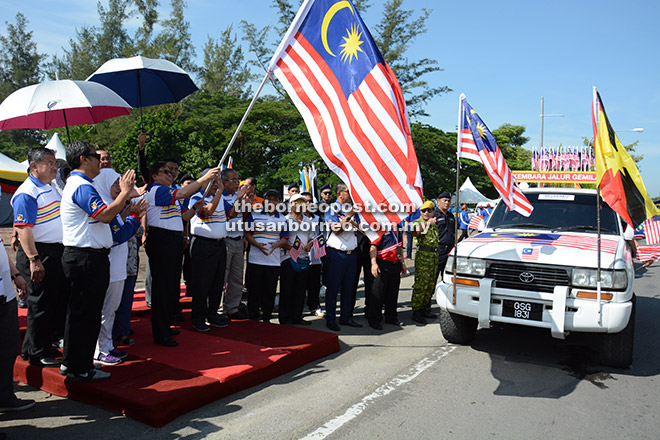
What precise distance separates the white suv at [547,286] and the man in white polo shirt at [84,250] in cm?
375

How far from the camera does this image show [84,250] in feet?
13.3

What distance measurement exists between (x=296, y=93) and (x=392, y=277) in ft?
10.9

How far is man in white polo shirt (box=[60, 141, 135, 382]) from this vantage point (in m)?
3.99

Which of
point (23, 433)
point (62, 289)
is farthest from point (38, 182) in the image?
point (23, 433)

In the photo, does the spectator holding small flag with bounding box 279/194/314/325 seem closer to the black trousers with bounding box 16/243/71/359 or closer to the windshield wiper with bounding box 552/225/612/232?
the black trousers with bounding box 16/243/71/359

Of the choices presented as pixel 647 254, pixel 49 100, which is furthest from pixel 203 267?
pixel 647 254

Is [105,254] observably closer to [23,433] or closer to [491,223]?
[23,433]

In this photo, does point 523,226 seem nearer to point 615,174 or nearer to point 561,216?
point 561,216

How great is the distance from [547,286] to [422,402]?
199 cm

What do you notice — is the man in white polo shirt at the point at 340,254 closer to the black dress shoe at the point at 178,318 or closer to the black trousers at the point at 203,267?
the black trousers at the point at 203,267

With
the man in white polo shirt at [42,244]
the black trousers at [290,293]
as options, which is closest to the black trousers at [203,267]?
the black trousers at [290,293]

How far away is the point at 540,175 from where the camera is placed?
9203 millimetres

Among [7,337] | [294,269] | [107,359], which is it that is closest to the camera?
[7,337]

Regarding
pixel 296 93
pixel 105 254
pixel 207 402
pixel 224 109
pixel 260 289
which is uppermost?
pixel 224 109
